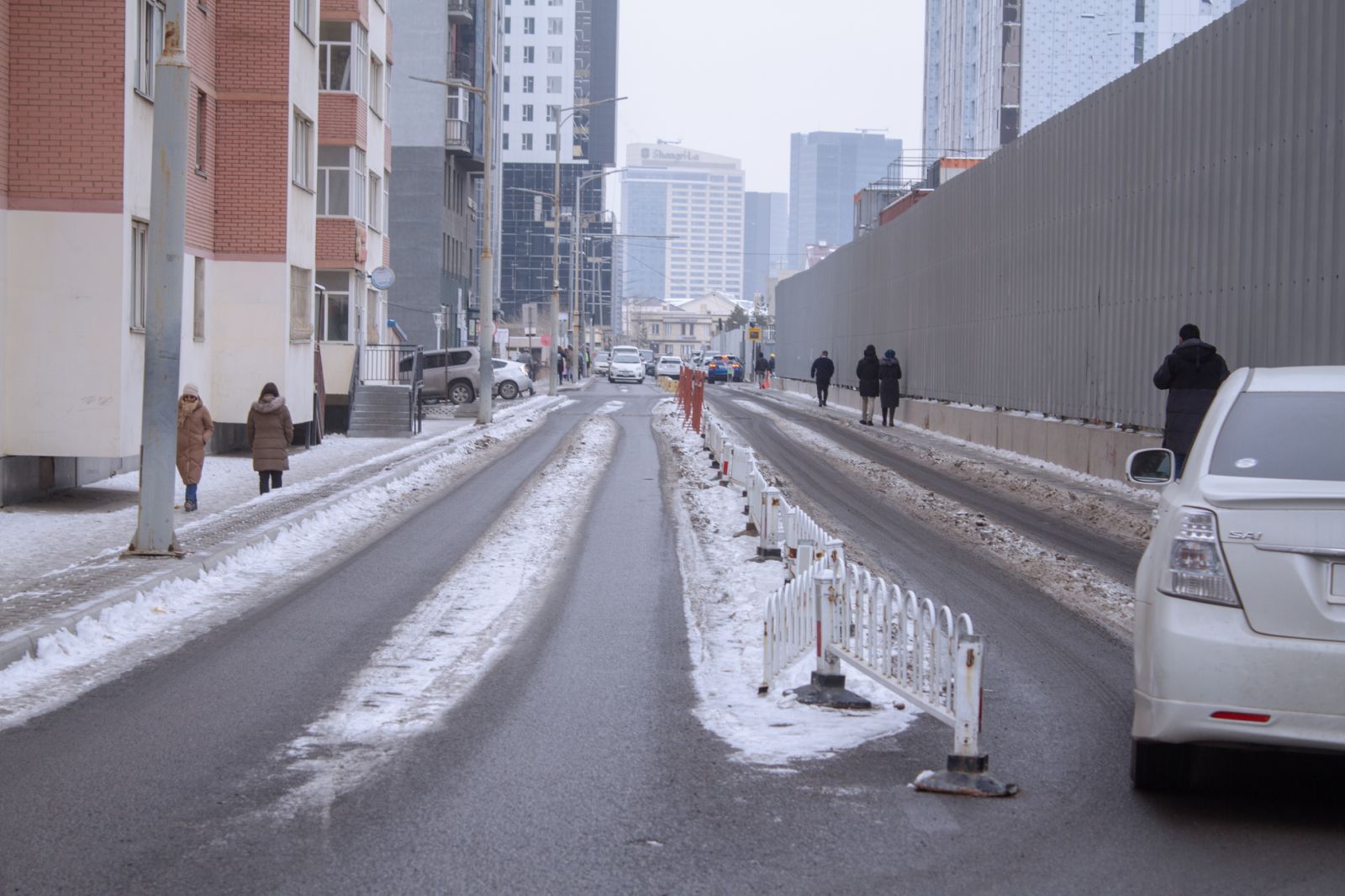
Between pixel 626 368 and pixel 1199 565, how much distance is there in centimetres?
7021

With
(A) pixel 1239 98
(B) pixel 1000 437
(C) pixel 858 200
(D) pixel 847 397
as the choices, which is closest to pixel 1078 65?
(C) pixel 858 200

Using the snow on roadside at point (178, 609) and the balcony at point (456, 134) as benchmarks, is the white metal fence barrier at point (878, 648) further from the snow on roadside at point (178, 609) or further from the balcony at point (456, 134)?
the balcony at point (456, 134)

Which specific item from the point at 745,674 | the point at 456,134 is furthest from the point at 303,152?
the point at 456,134

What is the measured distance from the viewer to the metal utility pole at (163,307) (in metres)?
12.3

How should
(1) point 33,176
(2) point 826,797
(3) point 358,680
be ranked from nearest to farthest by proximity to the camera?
(2) point 826,797
(3) point 358,680
(1) point 33,176

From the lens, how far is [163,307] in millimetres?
12391

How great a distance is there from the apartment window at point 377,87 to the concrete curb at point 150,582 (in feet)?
73.4

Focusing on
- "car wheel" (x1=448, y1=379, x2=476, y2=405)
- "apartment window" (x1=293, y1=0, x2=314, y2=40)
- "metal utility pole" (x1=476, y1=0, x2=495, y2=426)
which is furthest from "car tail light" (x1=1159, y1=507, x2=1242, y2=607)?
"car wheel" (x1=448, y1=379, x2=476, y2=405)

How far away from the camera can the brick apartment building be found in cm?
1662

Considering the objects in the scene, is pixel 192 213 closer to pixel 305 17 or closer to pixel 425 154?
pixel 305 17

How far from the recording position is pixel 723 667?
8.55 meters

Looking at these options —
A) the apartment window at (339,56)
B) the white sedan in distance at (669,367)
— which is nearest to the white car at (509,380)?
the apartment window at (339,56)

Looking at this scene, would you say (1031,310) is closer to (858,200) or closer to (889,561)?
(889,561)

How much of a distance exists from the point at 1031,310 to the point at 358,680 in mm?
20364
